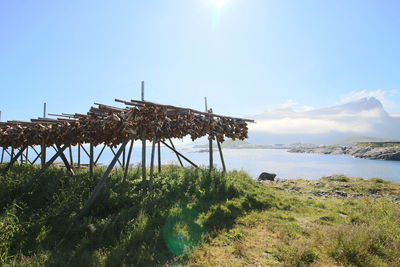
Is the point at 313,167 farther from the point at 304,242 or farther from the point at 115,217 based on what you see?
the point at 115,217

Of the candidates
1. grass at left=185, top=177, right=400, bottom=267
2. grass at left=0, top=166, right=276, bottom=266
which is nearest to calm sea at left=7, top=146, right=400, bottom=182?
grass at left=0, top=166, right=276, bottom=266

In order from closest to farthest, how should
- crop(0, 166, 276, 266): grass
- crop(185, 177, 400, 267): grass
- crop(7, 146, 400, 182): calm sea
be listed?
crop(185, 177, 400, 267): grass → crop(0, 166, 276, 266): grass → crop(7, 146, 400, 182): calm sea

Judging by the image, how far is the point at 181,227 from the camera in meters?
6.60

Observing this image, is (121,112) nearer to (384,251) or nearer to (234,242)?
(234,242)

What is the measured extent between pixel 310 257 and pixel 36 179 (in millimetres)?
10267

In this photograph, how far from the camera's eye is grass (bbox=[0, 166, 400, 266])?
5207 mm

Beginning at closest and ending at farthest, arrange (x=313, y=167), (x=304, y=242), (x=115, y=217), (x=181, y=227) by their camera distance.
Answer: (x=304, y=242)
(x=181, y=227)
(x=115, y=217)
(x=313, y=167)

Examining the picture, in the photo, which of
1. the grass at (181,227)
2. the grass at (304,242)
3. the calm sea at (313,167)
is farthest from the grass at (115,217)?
the calm sea at (313,167)

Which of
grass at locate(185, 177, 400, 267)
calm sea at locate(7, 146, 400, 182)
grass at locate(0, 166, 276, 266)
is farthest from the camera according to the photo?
calm sea at locate(7, 146, 400, 182)

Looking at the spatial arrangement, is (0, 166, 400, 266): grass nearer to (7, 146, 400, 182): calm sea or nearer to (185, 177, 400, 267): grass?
(185, 177, 400, 267): grass

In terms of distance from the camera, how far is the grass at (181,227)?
17.1 ft

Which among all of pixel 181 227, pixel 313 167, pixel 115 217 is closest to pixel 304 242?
pixel 181 227

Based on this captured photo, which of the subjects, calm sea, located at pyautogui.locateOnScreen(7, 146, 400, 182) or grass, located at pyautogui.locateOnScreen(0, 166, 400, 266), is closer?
grass, located at pyautogui.locateOnScreen(0, 166, 400, 266)

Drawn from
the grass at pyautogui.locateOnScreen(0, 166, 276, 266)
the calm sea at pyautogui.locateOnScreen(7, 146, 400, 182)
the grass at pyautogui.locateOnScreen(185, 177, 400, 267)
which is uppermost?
the grass at pyautogui.locateOnScreen(0, 166, 276, 266)
